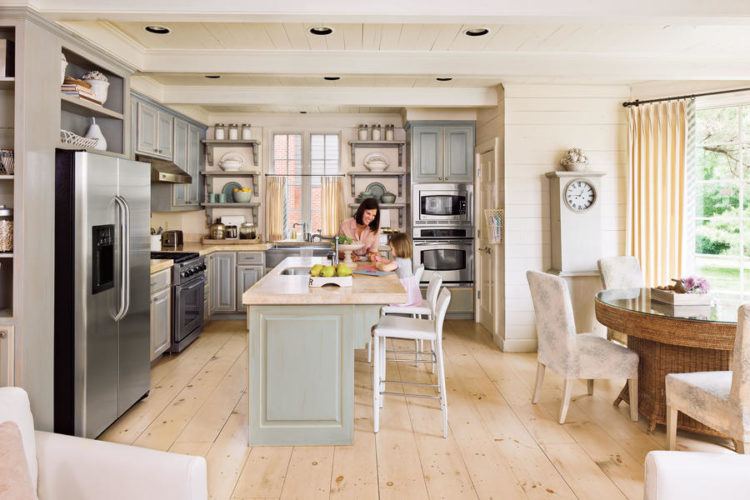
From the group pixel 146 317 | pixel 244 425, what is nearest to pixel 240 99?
pixel 146 317

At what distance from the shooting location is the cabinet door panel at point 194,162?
19.9ft

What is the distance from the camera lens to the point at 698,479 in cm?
142

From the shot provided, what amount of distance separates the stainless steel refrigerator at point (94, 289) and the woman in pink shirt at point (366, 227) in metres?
1.83

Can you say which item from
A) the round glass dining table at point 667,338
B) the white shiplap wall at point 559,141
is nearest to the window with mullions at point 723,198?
the white shiplap wall at point 559,141

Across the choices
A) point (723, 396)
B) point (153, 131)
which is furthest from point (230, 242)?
point (723, 396)

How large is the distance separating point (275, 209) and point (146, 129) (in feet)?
6.99

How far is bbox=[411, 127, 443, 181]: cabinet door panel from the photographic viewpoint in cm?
617

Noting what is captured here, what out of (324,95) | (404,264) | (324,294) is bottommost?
(324,294)

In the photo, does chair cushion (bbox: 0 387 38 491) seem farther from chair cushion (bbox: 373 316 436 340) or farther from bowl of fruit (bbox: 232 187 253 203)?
bowl of fruit (bbox: 232 187 253 203)

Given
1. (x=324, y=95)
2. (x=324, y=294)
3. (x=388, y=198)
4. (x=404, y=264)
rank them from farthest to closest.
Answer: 1. (x=388, y=198)
2. (x=324, y=95)
3. (x=404, y=264)
4. (x=324, y=294)

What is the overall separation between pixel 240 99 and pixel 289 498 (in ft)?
13.2

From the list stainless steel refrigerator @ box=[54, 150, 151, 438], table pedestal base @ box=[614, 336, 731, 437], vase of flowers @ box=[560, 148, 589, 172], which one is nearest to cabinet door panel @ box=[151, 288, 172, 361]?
stainless steel refrigerator @ box=[54, 150, 151, 438]

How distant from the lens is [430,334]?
315cm

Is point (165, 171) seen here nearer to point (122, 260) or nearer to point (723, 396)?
point (122, 260)
